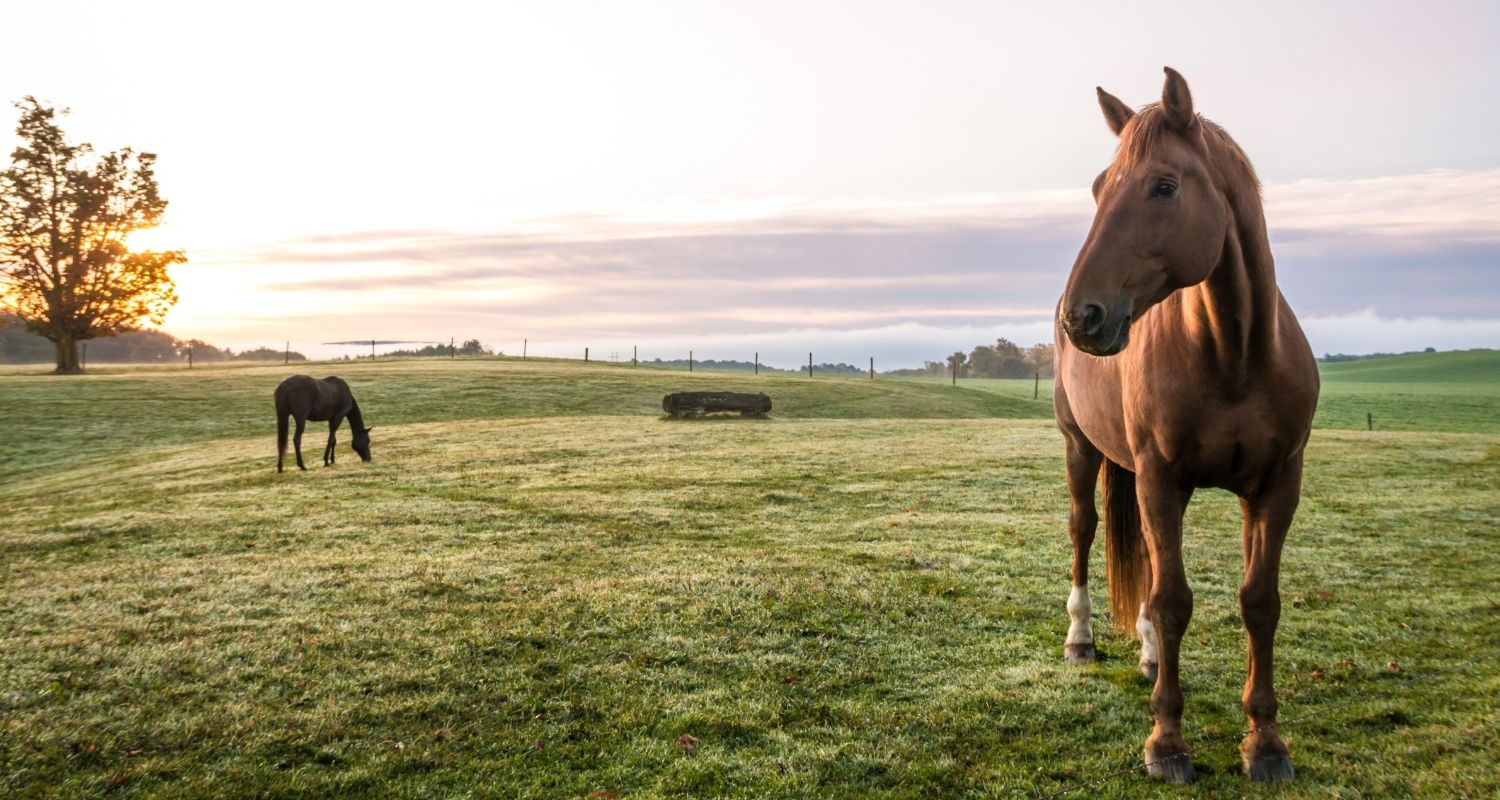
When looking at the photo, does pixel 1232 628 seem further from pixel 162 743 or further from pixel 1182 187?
pixel 162 743

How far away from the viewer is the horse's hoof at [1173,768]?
4039mm

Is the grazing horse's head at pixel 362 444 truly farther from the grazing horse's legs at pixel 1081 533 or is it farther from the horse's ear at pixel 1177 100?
the horse's ear at pixel 1177 100

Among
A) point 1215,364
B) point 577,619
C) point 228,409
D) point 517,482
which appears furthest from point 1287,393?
point 228,409

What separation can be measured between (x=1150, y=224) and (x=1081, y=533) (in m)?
3.32

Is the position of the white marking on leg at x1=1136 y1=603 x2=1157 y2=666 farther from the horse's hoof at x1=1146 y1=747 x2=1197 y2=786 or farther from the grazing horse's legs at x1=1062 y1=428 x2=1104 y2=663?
the horse's hoof at x1=1146 y1=747 x2=1197 y2=786

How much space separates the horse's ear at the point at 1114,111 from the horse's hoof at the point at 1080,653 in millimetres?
3553

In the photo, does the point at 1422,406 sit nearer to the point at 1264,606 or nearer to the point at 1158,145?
the point at 1264,606

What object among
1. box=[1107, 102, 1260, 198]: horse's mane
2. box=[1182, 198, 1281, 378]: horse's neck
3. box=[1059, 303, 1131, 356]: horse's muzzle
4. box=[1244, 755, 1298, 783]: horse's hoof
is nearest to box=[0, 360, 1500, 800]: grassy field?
box=[1244, 755, 1298, 783]: horse's hoof

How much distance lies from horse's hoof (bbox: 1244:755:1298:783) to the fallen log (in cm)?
2655

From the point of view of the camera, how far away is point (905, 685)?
214 inches

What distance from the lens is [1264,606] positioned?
164 inches

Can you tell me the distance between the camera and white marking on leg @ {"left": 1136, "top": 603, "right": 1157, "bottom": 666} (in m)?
5.42

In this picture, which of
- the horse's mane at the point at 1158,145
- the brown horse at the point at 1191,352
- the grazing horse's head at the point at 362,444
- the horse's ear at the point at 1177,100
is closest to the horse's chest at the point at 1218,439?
the brown horse at the point at 1191,352

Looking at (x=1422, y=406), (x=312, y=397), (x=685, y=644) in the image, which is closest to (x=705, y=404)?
(x=312, y=397)
